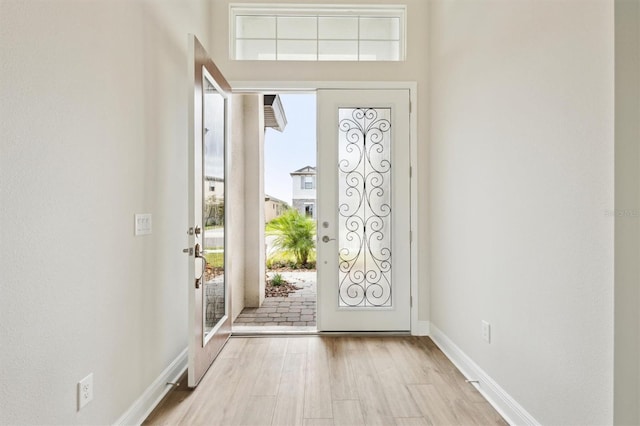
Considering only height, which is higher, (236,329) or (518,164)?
(518,164)

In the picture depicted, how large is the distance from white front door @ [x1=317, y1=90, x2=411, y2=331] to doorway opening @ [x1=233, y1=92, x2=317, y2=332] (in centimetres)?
33

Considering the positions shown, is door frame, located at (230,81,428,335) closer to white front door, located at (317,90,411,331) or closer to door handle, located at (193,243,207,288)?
white front door, located at (317,90,411,331)

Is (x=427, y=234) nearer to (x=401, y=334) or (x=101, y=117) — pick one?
(x=401, y=334)

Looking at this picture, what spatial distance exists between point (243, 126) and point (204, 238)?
2.28 m

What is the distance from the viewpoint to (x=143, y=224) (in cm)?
203

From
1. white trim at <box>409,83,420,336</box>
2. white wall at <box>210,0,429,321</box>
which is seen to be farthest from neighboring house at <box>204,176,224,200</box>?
white trim at <box>409,83,420,336</box>

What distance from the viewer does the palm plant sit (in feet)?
22.7

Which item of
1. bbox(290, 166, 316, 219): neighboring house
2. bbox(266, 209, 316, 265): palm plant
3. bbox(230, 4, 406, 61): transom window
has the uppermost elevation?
bbox(230, 4, 406, 61): transom window

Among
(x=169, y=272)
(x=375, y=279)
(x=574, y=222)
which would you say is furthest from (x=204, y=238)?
(x=574, y=222)

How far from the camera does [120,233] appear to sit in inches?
71.2

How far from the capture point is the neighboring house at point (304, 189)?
392 inches

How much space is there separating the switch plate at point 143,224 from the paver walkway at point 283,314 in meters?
1.69

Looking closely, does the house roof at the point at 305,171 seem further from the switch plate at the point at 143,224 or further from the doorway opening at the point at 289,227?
the switch plate at the point at 143,224
